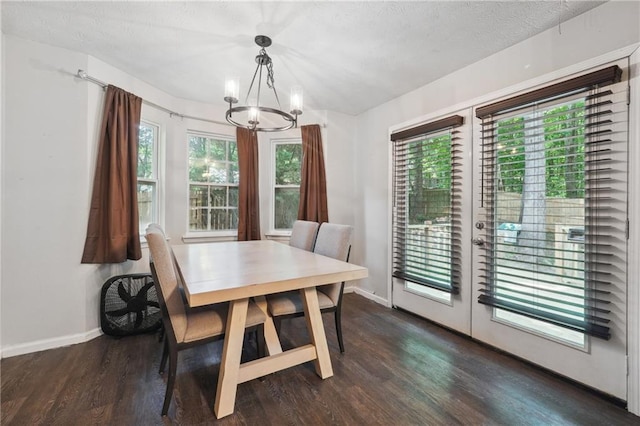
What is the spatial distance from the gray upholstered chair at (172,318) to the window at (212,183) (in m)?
2.19

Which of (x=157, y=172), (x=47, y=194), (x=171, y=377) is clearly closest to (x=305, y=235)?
(x=171, y=377)

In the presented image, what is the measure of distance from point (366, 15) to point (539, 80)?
1349mm

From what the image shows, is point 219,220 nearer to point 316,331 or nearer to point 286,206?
point 286,206

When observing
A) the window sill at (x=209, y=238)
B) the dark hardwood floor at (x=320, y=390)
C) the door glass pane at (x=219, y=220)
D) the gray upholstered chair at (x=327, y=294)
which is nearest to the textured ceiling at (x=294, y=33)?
the gray upholstered chair at (x=327, y=294)

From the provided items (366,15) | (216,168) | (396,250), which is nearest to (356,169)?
(396,250)

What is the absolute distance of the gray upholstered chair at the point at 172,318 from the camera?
149cm

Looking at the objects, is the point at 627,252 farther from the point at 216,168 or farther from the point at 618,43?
the point at 216,168

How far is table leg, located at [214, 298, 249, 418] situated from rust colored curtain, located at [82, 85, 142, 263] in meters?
1.65

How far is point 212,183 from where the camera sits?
3705 millimetres

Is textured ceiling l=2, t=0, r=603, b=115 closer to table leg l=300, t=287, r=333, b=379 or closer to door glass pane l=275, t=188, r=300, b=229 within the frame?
door glass pane l=275, t=188, r=300, b=229

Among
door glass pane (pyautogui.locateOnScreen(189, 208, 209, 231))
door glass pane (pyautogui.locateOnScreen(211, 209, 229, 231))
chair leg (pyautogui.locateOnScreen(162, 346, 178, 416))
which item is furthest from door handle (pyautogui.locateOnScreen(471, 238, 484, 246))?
door glass pane (pyautogui.locateOnScreen(189, 208, 209, 231))

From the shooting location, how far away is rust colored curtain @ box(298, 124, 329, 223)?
12.2ft

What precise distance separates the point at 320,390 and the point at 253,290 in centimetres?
87

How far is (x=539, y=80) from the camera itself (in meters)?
2.05
